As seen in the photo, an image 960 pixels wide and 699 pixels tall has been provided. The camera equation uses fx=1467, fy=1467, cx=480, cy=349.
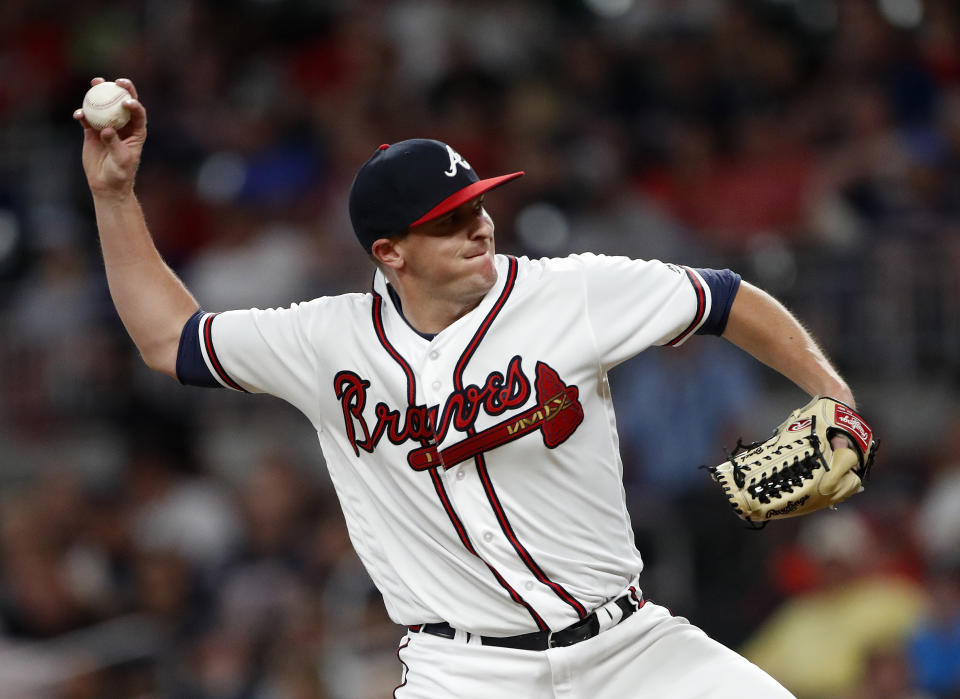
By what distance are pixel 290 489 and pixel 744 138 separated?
299 centimetres

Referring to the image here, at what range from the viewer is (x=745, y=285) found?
3.41 metres

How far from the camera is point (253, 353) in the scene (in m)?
3.51

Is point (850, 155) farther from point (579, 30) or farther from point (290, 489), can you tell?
point (290, 489)

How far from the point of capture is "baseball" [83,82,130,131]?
346 centimetres

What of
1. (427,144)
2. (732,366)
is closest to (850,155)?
(732,366)

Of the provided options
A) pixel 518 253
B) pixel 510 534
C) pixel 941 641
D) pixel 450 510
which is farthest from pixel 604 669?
pixel 518 253

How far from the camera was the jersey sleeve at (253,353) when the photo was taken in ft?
11.4

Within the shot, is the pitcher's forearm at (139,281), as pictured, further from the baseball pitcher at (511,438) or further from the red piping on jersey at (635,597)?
the red piping on jersey at (635,597)

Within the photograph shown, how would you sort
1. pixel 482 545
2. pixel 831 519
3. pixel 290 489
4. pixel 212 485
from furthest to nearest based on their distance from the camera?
pixel 212 485 < pixel 290 489 < pixel 831 519 < pixel 482 545

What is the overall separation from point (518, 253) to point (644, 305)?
165 inches

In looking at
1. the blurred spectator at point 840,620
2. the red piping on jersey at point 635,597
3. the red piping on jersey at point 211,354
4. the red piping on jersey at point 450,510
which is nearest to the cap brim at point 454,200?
the red piping on jersey at point 450,510

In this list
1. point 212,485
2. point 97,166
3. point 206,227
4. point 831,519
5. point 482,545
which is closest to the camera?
point 482,545

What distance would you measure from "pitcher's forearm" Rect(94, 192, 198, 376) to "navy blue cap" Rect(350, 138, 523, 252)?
540mm

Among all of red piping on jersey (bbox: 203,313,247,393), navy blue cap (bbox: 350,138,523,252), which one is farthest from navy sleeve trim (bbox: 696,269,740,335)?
red piping on jersey (bbox: 203,313,247,393)
